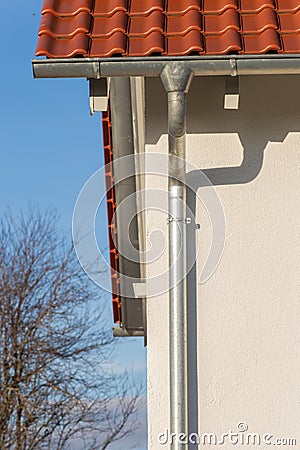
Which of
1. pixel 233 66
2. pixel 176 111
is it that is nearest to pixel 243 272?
pixel 176 111

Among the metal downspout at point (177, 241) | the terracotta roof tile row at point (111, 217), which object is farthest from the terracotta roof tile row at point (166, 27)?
the terracotta roof tile row at point (111, 217)

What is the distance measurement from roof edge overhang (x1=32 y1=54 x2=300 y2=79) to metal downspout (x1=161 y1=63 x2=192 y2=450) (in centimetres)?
5

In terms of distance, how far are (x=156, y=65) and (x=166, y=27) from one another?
0.27 meters

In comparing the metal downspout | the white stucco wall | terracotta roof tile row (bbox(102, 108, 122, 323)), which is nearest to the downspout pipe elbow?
the metal downspout

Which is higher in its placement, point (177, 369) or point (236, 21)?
point (236, 21)

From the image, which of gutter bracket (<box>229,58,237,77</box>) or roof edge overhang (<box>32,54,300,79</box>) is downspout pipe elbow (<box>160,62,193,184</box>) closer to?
roof edge overhang (<box>32,54,300,79</box>)

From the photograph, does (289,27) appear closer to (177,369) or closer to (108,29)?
(108,29)

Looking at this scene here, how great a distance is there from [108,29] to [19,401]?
11.3 m

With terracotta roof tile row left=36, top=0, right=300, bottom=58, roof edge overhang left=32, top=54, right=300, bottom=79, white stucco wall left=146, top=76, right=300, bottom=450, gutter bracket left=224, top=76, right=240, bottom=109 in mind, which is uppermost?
terracotta roof tile row left=36, top=0, right=300, bottom=58

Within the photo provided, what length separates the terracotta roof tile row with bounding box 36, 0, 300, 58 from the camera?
12.0ft

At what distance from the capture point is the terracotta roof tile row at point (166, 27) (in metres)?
3.66

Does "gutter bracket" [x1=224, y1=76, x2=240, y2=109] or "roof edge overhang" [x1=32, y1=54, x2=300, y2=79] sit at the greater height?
"roof edge overhang" [x1=32, y1=54, x2=300, y2=79]

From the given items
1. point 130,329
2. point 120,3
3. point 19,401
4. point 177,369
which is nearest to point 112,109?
point 120,3

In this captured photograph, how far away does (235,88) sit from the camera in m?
3.81
